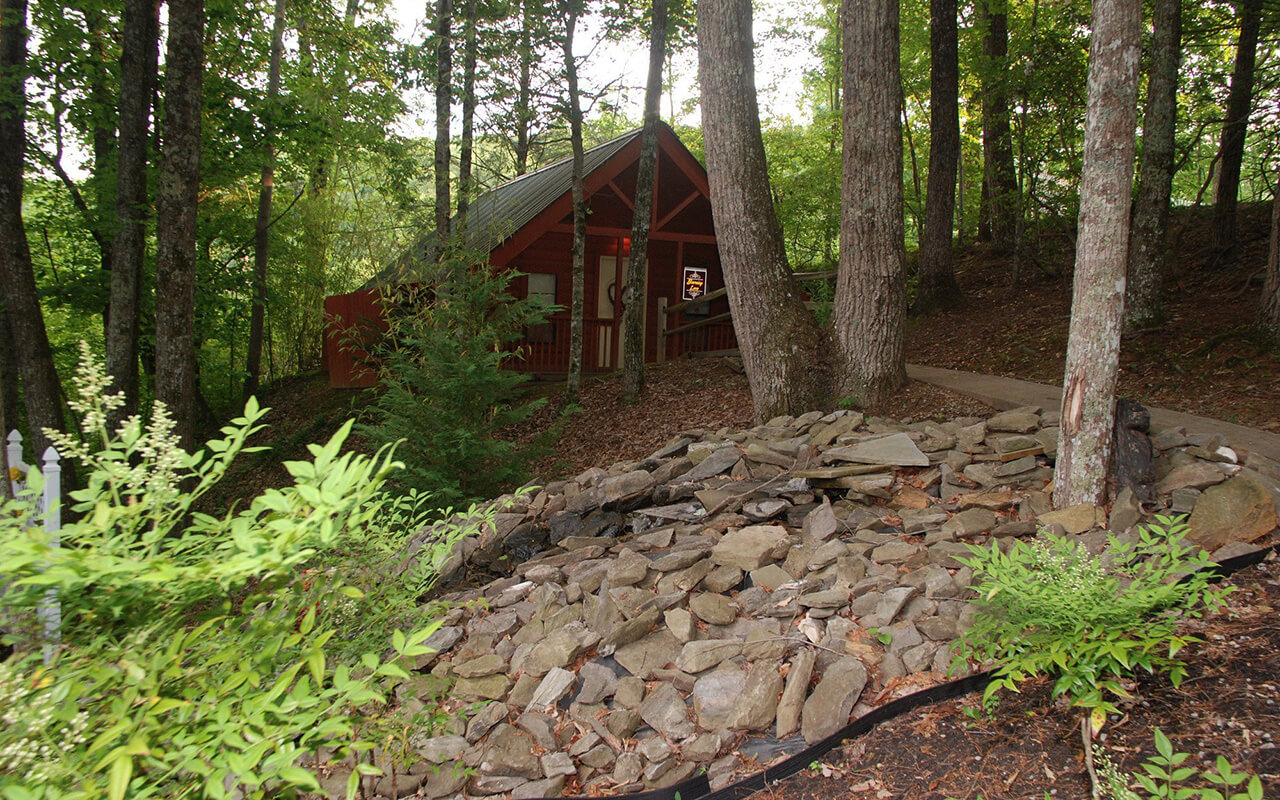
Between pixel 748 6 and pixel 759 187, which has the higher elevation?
pixel 748 6

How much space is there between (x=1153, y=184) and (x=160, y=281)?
396 inches

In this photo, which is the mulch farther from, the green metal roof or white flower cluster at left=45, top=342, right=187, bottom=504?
the green metal roof

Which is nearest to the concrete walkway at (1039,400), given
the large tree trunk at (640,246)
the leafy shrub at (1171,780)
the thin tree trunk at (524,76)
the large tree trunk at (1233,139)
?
the leafy shrub at (1171,780)

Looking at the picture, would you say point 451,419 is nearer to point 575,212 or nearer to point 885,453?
point 885,453

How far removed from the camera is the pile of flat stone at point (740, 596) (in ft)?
10.4

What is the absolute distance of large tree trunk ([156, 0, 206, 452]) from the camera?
22.4 feet

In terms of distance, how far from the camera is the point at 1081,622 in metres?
2.56

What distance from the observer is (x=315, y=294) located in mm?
18156

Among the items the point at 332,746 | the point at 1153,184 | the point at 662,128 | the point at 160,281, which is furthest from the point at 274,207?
the point at 332,746

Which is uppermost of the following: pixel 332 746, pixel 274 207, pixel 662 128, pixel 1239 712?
pixel 662 128

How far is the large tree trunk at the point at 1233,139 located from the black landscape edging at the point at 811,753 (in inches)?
392

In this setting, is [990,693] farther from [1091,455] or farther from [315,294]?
[315,294]

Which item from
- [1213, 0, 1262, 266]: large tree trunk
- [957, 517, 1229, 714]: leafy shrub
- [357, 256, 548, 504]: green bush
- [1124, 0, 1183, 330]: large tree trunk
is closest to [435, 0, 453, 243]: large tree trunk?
[357, 256, 548, 504]: green bush

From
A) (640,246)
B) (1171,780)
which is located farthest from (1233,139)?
(1171,780)
